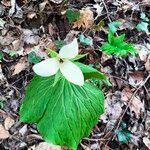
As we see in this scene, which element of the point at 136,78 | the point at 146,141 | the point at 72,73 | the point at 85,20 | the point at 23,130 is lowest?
the point at 146,141

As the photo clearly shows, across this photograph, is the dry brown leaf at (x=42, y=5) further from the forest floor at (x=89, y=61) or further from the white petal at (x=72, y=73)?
the white petal at (x=72, y=73)

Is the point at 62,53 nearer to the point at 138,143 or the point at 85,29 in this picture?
the point at 138,143

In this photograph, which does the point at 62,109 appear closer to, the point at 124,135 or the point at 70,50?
the point at 70,50

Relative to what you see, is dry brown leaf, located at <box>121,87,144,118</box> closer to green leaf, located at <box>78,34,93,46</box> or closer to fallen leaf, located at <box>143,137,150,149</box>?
fallen leaf, located at <box>143,137,150,149</box>

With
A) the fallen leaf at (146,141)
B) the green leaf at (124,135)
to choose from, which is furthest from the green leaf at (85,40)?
the fallen leaf at (146,141)

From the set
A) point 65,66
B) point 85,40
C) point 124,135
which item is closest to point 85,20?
point 85,40
